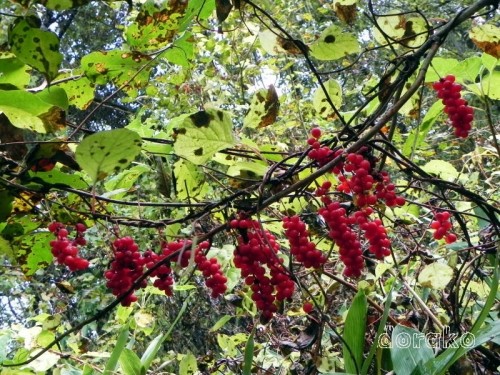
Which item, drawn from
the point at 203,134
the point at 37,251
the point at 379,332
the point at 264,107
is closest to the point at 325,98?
the point at 264,107

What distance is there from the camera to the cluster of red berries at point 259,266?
2.12 feet

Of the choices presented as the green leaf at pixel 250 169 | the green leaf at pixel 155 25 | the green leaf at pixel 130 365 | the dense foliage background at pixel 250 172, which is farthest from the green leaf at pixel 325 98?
the green leaf at pixel 130 365

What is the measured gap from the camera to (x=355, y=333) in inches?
28.0

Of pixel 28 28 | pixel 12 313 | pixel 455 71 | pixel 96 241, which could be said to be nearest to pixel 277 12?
pixel 96 241

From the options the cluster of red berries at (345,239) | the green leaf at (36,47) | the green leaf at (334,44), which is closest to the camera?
the green leaf at (36,47)

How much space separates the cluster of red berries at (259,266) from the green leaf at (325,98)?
341mm

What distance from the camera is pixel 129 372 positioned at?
0.88 meters

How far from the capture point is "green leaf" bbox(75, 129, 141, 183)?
554 millimetres

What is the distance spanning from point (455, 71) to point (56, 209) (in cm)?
71

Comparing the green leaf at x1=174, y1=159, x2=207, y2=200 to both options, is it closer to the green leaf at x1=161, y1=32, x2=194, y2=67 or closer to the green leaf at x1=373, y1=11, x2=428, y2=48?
the green leaf at x1=161, y1=32, x2=194, y2=67

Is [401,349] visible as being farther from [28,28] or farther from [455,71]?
[28,28]

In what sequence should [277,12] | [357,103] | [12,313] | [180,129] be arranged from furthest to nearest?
[12,313] → [357,103] → [277,12] → [180,129]

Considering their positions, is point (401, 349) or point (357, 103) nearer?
point (401, 349)

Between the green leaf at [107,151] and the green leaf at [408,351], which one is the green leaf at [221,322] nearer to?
the green leaf at [408,351]
